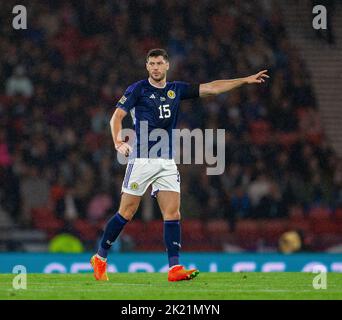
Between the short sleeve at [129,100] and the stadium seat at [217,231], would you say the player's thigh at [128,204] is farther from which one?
the stadium seat at [217,231]

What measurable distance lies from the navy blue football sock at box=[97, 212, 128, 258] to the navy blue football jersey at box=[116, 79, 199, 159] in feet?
2.07

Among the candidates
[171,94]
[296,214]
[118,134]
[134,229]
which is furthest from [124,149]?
[296,214]

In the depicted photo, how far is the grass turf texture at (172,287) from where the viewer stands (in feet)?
28.1

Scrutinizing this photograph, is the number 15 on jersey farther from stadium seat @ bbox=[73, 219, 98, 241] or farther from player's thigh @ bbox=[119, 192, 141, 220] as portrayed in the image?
stadium seat @ bbox=[73, 219, 98, 241]

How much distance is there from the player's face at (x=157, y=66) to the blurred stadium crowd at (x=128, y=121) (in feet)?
20.9

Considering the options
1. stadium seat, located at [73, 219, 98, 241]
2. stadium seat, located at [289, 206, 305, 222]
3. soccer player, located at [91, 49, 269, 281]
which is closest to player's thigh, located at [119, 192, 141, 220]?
soccer player, located at [91, 49, 269, 281]

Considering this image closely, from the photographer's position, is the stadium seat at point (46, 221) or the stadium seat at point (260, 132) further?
the stadium seat at point (260, 132)

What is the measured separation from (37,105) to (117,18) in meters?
3.14

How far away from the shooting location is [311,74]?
20.6 m

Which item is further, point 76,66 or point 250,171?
point 76,66

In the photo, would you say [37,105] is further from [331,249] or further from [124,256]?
[331,249]

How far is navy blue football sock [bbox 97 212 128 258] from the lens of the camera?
33.4ft

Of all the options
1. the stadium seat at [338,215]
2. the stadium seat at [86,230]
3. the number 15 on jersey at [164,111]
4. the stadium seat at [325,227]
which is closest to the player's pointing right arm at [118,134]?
the number 15 on jersey at [164,111]

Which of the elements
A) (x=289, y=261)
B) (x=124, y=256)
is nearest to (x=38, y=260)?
(x=124, y=256)
